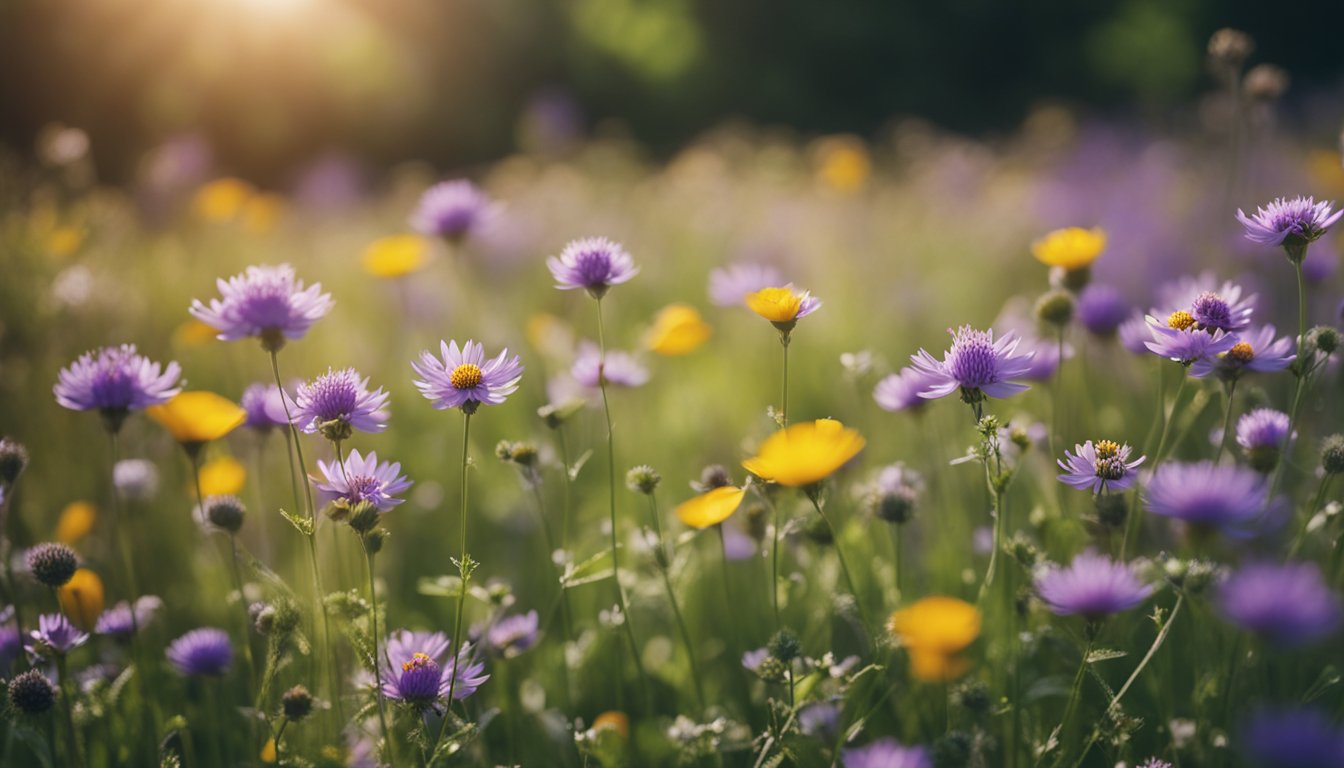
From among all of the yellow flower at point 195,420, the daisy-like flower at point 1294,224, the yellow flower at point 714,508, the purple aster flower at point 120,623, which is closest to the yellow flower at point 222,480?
the purple aster flower at point 120,623

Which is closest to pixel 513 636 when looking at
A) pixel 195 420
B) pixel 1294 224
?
pixel 195 420

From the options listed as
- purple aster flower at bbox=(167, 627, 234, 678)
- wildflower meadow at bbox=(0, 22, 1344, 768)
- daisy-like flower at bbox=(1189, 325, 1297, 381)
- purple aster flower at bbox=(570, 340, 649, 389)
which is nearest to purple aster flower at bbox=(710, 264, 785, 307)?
wildflower meadow at bbox=(0, 22, 1344, 768)

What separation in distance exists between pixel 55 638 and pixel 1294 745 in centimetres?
150

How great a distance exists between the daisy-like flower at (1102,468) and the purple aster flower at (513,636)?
85 cm

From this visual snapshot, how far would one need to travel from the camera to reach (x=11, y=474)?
55.4 inches

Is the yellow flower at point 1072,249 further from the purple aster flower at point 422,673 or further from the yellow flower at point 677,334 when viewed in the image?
the purple aster flower at point 422,673

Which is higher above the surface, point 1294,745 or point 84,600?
point 84,600

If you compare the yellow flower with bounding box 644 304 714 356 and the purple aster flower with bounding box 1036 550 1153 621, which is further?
the yellow flower with bounding box 644 304 714 356

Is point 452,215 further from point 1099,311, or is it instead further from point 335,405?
point 1099,311

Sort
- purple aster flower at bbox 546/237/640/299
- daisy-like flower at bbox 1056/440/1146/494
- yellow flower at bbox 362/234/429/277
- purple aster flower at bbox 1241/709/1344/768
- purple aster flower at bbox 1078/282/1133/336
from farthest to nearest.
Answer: yellow flower at bbox 362/234/429/277, purple aster flower at bbox 1078/282/1133/336, purple aster flower at bbox 546/237/640/299, daisy-like flower at bbox 1056/440/1146/494, purple aster flower at bbox 1241/709/1344/768

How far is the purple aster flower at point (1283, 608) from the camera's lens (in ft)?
2.61

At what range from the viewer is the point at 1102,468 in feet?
4.05

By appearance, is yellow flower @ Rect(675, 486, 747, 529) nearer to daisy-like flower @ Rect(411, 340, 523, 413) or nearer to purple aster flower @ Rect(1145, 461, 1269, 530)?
daisy-like flower @ Rect(411, 340, 523, 413)

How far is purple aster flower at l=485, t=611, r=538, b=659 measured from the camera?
4.90 ft
